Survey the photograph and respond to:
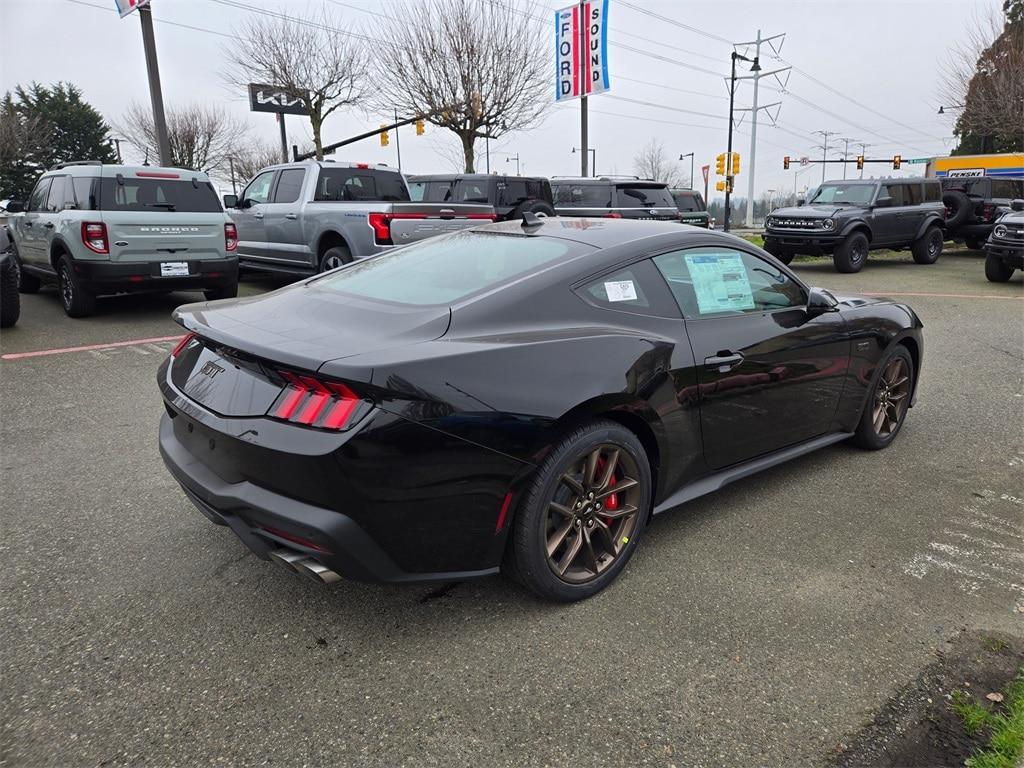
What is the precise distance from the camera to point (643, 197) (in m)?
16.4

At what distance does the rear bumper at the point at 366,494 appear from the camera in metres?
2.22

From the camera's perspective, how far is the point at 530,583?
2.64 meters

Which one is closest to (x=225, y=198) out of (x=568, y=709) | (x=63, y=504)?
(x=63, y=504)

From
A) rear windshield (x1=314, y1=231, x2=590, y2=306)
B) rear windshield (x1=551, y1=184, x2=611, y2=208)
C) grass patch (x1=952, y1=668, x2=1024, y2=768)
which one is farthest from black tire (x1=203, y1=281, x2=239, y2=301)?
rear windshield (x1=551, y1=184, x2=611, y2=208)

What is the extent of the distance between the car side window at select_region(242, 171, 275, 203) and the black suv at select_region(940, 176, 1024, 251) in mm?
16534

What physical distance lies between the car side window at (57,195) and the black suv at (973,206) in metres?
19.2

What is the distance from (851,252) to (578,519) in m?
14.1

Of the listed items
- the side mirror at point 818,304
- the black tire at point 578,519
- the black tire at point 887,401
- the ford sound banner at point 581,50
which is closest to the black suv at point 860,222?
the ford sound banner at point 581,50

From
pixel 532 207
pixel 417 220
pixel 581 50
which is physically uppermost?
pixel 581 50

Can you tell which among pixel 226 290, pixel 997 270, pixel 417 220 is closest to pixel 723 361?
pixel 417 220

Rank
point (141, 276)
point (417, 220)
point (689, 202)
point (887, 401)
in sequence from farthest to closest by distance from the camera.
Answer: point (689, 202) < point (417, 220) < point (141, 276) < point (887, 401)

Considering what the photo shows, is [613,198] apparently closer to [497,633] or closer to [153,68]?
[153,68]

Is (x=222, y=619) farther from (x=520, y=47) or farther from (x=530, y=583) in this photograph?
(x=520, y=47)

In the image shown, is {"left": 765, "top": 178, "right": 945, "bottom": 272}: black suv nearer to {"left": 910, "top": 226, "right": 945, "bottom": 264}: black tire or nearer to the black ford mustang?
{"left": 910, "top": 226, "right": 945, "bottom": 264}: black tire
